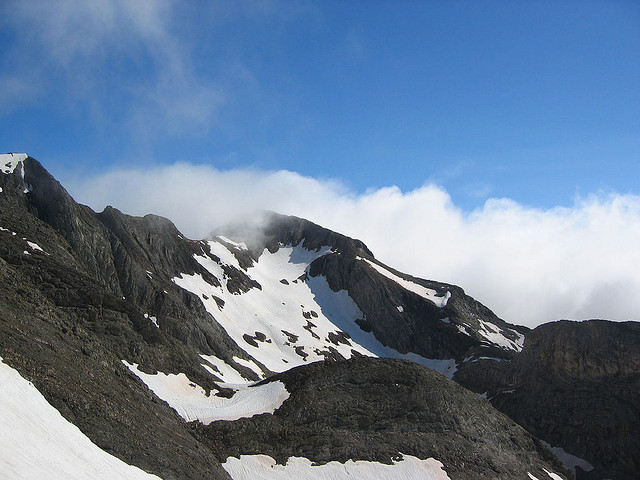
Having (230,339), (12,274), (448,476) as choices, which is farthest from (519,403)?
Answer: (12,274)

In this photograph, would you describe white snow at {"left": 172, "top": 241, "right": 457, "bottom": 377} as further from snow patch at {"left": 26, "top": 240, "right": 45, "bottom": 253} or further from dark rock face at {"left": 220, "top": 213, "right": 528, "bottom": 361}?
snow patch at {"left": 26, "top": 240, "right": 45, "bottom": 253}

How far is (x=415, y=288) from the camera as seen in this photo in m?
165

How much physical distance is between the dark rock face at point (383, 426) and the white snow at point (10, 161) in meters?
67.6

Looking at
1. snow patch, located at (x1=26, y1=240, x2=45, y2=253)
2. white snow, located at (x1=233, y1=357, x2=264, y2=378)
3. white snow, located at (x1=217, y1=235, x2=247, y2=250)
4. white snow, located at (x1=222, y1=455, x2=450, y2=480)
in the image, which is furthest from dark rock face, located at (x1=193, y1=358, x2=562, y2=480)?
white snow, located at (x1=217, y1=235, x2=247, y2=250)

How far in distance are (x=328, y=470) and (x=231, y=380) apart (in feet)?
139

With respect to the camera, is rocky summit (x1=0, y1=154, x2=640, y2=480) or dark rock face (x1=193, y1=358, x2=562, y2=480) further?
dark rock face (x1=193, y1=358, x2=562, y2=480)

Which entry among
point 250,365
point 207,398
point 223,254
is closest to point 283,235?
point 223,254

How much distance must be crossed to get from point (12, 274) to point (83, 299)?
48.3ft

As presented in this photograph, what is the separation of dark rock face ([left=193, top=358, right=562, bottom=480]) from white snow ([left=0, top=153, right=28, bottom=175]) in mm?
67602

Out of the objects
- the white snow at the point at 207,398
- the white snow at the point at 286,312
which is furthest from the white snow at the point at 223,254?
the white snow at the point at 207,398

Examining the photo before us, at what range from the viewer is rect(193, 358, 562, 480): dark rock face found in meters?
37.6

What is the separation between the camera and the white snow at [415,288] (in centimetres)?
15812

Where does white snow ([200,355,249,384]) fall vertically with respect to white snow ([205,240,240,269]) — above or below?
below

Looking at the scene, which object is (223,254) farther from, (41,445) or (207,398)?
(41,445)
